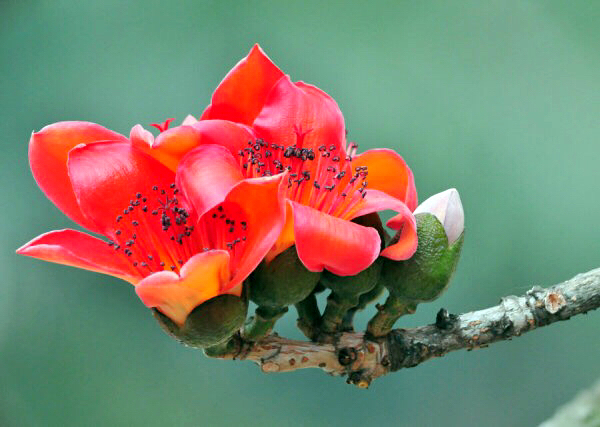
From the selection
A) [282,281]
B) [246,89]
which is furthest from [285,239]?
[246,89]

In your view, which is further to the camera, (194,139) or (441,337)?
(441,337)

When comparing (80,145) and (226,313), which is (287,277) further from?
(80,145)

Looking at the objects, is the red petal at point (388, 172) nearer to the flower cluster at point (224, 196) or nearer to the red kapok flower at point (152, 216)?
the flower cluster at point (224, 196)

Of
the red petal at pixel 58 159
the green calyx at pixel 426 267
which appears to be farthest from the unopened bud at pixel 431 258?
the red petal at pixel 58 159

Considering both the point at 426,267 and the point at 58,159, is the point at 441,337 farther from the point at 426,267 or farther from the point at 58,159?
the point at 58,159

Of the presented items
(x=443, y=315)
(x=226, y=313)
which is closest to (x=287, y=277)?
(x=226, y=313)

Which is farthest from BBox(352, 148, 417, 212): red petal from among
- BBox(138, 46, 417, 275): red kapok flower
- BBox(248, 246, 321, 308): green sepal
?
BBox(248, 246, 321, 308): green sepal
